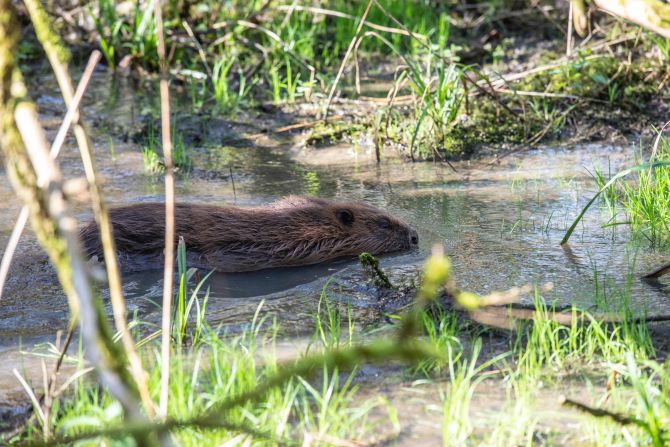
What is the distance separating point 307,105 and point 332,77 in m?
0.98

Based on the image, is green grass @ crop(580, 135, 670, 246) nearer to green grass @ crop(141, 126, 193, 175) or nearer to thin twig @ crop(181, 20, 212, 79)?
green grass @ crop(141, 126, 193, 175)

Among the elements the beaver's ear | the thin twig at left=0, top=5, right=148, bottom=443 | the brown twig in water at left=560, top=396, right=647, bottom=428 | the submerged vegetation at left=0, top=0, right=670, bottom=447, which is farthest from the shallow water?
the thin twig at left=0, top=5, right=148, bottom=443

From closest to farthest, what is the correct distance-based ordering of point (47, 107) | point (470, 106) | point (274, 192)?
1. point (274, 192)
2. point (470, 106)
3. point (47, 107)

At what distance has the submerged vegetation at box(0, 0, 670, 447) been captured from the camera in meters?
1.93

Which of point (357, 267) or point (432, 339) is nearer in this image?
point (432, 339)

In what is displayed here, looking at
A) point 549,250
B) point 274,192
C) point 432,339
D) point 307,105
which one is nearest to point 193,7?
point 307,105

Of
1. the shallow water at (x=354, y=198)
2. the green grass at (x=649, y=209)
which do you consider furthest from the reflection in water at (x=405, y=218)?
the green grass at (x=649, y=209)

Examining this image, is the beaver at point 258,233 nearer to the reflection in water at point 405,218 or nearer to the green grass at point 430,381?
the reflection in water at point 405,218

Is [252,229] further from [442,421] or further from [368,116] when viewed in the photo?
[368,116]

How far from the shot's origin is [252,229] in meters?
5.34

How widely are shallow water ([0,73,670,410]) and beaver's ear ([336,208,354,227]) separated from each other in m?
0.33

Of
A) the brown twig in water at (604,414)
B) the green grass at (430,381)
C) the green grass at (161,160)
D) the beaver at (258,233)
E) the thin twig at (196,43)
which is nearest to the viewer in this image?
the brown twig in water at (604,414)

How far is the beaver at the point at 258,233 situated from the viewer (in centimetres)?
511

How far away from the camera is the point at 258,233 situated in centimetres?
534
